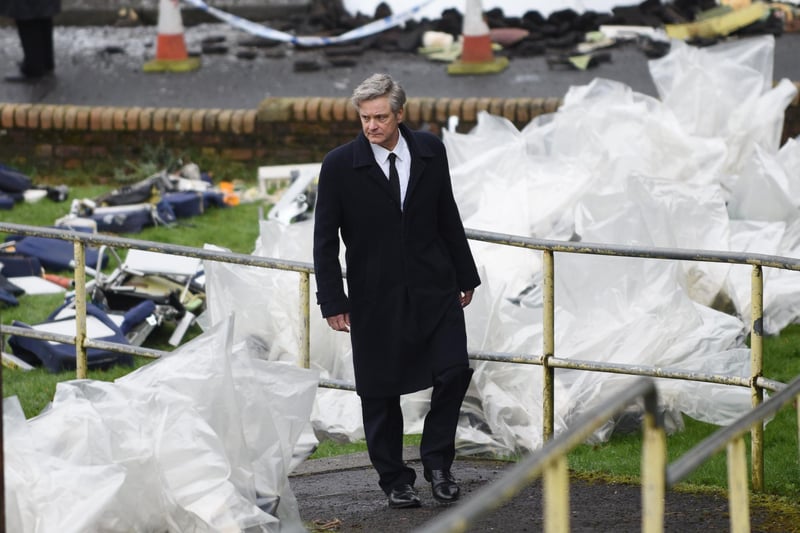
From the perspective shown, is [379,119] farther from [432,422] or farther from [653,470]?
[653,470]

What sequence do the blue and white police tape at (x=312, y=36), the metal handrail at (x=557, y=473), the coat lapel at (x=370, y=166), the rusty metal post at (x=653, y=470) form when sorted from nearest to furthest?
the metal handrail at (x=557, y=473), the rusty metal post at (x=653, y=470), the coat lapel at (x=370, y=166), the blue and white police tape at (x=312, y=36)

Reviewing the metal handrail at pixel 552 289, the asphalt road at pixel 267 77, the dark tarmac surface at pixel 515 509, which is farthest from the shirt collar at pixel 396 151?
the asphalt road at pixel 267 77

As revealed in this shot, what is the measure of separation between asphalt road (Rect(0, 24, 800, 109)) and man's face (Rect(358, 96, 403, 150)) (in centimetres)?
658

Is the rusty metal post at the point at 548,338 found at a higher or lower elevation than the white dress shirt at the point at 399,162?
lower

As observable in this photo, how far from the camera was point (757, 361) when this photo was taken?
4.73m

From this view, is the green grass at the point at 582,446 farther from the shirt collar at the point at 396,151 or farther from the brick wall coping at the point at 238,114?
the shirt collar at the point at 396,151

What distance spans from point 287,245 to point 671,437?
2012 mm

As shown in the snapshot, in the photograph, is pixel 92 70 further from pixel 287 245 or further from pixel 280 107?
pixel 287 245

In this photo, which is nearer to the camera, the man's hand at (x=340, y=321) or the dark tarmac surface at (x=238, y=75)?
the man's hand at (x=340, y=321)

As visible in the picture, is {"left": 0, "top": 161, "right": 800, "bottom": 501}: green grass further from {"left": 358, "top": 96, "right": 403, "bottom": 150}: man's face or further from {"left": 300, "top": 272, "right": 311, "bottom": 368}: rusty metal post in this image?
{"left": 358, "top": 96, "right": 403, "bottom": 150}: man's face

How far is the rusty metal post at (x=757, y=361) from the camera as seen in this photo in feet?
15.3

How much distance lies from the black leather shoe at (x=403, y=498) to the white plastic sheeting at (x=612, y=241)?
1023 millimetres

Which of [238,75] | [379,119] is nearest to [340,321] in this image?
[379,119]

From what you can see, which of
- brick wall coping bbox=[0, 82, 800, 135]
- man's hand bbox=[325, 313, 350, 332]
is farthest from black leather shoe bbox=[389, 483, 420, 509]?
brick wall coping bbox=[0, 82, 800, 135]
